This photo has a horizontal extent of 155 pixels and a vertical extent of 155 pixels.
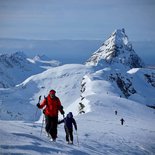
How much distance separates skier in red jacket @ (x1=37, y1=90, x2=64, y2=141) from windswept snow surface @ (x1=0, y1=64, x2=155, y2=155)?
0.63m

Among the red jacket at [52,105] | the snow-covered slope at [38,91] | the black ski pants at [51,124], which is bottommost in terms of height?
the black ski pants at [51,124]

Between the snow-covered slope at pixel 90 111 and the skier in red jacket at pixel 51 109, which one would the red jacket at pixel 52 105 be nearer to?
the skier in red jacket at pixel 51 109

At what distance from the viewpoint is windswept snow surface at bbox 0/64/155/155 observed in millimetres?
18203

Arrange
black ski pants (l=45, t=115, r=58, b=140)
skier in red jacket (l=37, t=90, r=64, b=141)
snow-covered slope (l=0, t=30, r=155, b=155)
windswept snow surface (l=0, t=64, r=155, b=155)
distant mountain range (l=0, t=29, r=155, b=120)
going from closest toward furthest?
windswept snow surface (l=0, t=64, r=155, b=155)
skier in red jacket (l=37, t=90, r=64, b=141)
snow-covered slope (l=0, t=30, r=155, b=155)
black ski pants (l=45, t=115, r=58, b=140)
distant mountain range (l=0, t=29, r=155, b=120)

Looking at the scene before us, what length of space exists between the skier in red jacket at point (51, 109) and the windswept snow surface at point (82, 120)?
0.63m

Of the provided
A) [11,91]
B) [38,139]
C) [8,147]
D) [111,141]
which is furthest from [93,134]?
[11,91]

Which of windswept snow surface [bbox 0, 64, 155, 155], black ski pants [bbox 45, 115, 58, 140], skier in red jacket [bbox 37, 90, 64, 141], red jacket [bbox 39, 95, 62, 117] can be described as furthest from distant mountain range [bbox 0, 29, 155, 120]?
red jacket [bbox 39, 95, 62, 117]

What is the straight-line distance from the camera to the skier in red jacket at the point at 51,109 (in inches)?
741

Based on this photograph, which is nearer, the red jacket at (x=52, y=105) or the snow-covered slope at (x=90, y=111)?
the red jacket at (x=52, y=105)

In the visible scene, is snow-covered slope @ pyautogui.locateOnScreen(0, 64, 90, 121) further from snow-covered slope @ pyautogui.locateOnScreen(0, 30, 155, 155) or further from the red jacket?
the red jacket

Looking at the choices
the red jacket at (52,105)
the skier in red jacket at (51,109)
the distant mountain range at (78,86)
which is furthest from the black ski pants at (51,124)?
the distant mountain range at (78,86)

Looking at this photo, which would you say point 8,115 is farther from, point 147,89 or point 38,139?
point 38,139

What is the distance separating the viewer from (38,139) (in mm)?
18922

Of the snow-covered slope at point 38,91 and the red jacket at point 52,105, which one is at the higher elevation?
the snow-covered slope at point 38,91
